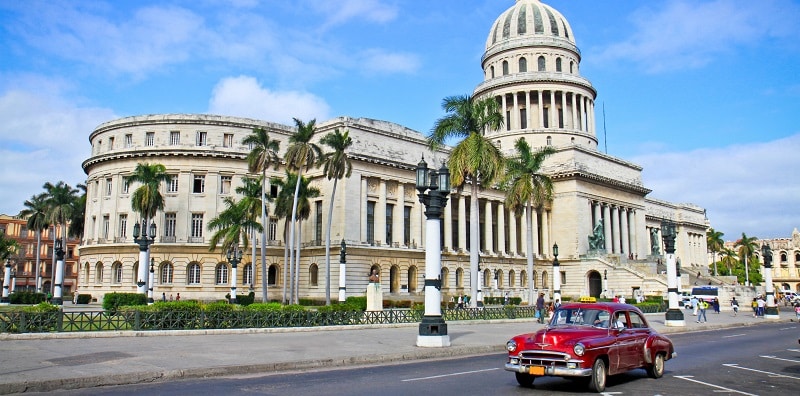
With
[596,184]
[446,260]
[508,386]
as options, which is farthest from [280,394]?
[596,184]

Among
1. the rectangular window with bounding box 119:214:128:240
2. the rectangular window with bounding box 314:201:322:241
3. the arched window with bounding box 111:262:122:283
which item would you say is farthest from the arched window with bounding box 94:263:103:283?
the rectangular window with bounding box 314:201:322:241

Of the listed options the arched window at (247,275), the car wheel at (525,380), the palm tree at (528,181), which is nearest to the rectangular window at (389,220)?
the arched window at (247,275)

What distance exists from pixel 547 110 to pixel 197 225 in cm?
5345

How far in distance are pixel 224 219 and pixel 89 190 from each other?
19577 mm

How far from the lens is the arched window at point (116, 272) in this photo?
59.2 metres

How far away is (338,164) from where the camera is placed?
1921 inches

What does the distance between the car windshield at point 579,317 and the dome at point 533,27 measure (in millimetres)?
83756

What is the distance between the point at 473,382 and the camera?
13.8 metres

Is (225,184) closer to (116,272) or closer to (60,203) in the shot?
(116,272)

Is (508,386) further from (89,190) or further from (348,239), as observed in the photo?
(89,190)

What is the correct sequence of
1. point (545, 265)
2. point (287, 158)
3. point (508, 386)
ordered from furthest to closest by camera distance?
point (545, 265), point (287, 158), point (508, 386)

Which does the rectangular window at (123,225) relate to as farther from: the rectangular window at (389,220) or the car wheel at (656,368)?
the car wheel at (656,368)

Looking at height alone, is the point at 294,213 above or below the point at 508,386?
above

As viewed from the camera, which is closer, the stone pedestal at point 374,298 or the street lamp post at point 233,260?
the stone pedestal at point 374,298
